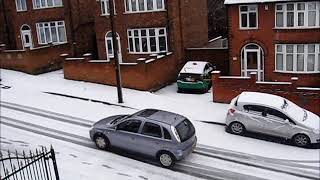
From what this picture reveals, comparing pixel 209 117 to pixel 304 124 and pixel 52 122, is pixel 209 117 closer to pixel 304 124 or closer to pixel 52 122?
pixel 304 124

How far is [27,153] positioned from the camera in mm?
15531

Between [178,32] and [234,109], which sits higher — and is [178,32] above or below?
above

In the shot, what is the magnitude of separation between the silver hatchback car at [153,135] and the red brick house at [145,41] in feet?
26.8

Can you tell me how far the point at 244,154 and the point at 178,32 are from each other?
1296 centimetres

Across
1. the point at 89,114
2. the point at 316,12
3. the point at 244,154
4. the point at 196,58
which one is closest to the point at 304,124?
the point at 244,154

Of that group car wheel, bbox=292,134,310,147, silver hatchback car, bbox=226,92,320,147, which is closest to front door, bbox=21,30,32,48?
silver hatchback car, bbox=226,92,320,147

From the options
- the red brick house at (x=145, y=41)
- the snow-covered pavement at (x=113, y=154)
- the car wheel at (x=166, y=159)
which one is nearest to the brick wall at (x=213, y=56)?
the red brick house at (x=145, y=41)

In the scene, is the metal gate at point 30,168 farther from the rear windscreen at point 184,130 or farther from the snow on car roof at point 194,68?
the snow on car roof at point 194,68

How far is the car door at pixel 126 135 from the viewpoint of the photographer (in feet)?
48.4

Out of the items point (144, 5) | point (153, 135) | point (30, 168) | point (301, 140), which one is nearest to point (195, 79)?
point (144, 5)

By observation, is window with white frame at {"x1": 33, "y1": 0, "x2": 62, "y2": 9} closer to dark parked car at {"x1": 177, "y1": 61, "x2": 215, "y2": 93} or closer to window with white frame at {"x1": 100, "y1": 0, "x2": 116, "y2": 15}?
window with white frame at {"x1": 100, "y1": 0, "x2": 116, "y2": 15}

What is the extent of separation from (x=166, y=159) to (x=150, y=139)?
Result: 34.8 inches

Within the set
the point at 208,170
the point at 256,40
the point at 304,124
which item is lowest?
the point at 208,170

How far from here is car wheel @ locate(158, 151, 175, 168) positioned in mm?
14196
